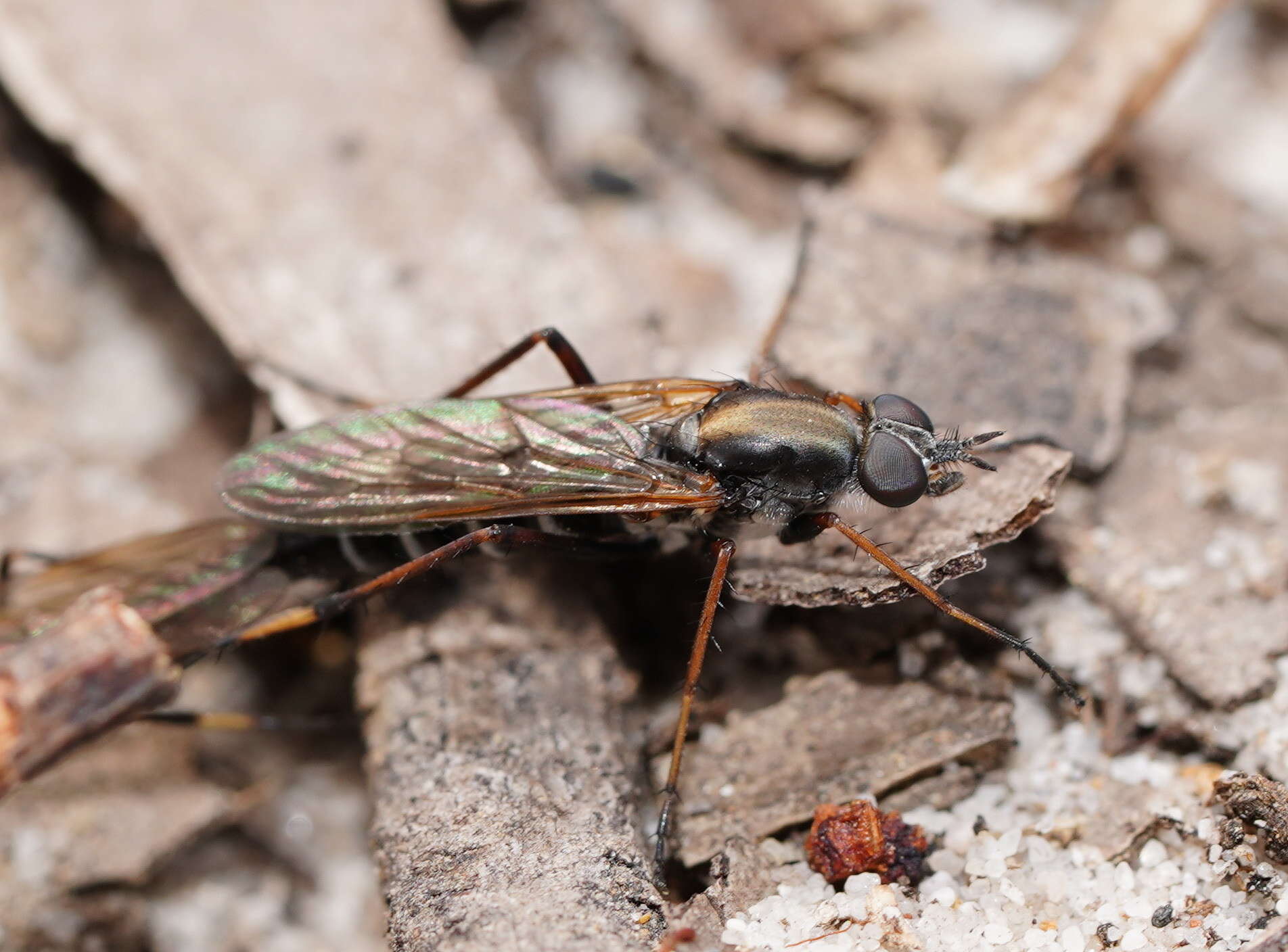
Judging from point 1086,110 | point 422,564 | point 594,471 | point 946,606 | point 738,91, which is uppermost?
point 738,91

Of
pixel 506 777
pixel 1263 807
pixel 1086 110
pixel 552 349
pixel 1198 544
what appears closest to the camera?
pixel 1263 807

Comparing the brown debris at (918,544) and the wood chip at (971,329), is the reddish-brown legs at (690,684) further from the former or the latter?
the wood chip at (971,329)

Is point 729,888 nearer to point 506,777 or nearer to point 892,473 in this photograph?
point 506,777

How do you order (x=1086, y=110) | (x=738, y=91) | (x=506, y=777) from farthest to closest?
(x=738, y=91)
(x=1086, y=110)
(x=506, y=777)

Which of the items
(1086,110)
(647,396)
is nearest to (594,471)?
(647,396)

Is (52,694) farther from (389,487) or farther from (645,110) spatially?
(645,110)

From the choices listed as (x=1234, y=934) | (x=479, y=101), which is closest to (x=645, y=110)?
(x=479, y=101)

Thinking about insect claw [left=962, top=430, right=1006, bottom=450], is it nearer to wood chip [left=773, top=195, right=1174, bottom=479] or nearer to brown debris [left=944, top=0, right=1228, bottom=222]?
wood chip [left=773, top=195, right=1174, bottom=479]
